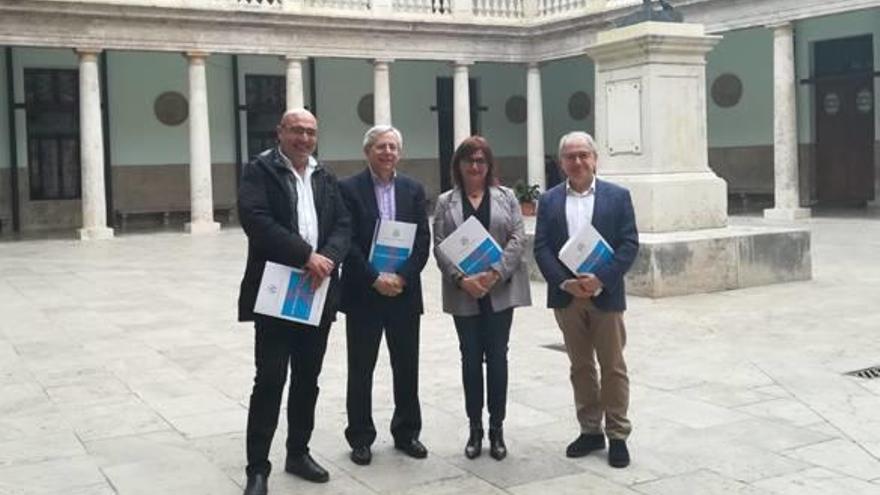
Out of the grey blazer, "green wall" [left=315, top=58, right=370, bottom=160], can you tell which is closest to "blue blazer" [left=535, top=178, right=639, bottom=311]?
the grey blazer

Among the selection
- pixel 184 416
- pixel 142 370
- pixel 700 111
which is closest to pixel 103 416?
pixel 184 416

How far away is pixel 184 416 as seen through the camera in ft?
20.9

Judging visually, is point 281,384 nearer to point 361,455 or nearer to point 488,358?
point 361,455

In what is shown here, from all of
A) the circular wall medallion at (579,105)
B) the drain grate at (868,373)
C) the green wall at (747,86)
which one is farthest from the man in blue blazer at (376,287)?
the circular wall medallion at (579,105)

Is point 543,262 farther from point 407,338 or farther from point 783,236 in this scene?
point 783,236

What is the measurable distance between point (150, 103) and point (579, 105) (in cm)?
1182

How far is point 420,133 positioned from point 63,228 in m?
9.85

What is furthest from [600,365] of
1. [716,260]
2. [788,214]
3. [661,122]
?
[788,214]

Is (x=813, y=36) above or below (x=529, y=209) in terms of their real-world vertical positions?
above

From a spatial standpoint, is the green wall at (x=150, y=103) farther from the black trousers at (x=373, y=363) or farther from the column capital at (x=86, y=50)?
the black trousers at (x=373, y=363)

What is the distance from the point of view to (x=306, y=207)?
495 centimetres

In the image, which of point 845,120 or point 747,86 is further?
point 747,86

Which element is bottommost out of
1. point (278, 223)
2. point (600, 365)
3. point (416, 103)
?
point (600, 365)

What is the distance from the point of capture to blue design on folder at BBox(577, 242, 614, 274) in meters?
5.22
